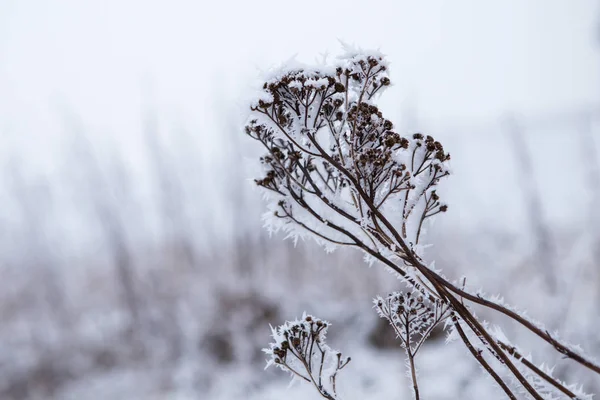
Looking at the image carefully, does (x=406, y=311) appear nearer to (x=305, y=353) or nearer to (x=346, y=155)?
(x=305, y=353)

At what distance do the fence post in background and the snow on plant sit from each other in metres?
14.9

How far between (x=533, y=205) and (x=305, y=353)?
1650cm

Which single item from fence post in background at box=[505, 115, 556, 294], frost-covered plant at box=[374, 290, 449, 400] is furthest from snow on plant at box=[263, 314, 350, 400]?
fence post in background at box=[505, 115, 556, 294]

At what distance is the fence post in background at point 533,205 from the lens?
14.8 meters

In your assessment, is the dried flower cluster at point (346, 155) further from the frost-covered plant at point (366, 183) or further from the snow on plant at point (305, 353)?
the snow on plant at point (305, 353)

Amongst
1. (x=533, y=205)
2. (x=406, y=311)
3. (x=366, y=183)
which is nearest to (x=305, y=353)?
(x=406, y=311)

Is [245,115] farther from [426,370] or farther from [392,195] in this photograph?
[426,370]

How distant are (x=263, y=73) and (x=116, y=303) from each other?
23.3 metres

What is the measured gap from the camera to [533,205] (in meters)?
15.6

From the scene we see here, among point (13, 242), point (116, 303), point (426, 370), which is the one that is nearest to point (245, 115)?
point (426, 370)

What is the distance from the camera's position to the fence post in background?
14789mm

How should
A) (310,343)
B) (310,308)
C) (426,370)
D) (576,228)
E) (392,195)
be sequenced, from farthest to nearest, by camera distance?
1. (576,228)
2. (310,308)
3. (426,370)
4. (310,343)
5. (392,195)

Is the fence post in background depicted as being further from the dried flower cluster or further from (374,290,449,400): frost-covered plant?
the dried flower cluster

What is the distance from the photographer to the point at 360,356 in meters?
12.0
